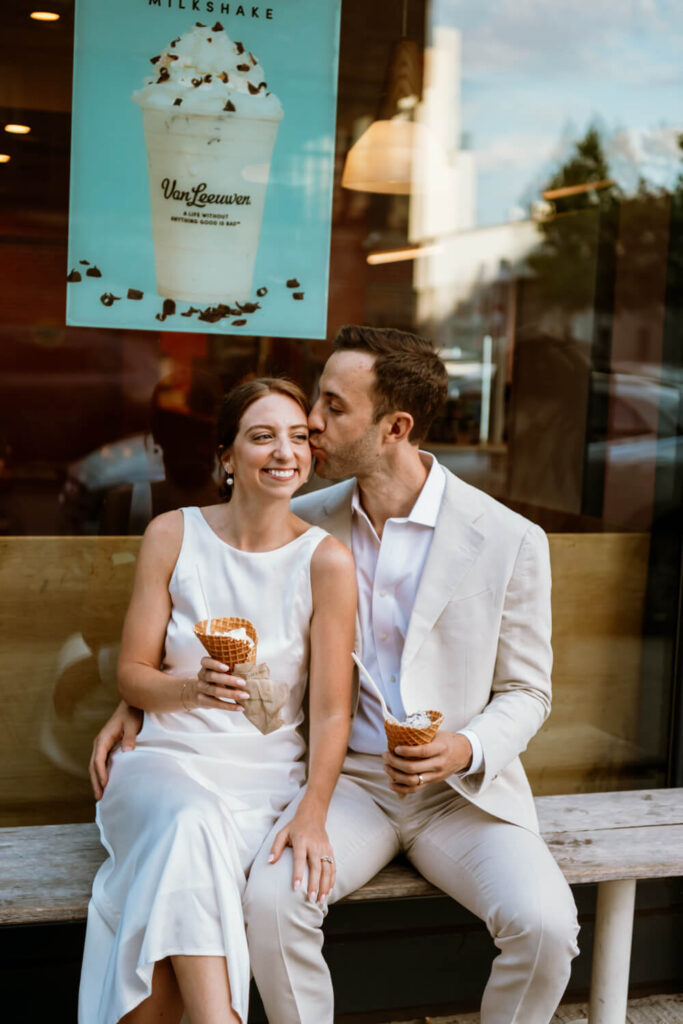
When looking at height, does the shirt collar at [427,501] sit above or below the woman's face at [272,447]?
below

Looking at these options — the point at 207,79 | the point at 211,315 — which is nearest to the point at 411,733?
the point at 211,315

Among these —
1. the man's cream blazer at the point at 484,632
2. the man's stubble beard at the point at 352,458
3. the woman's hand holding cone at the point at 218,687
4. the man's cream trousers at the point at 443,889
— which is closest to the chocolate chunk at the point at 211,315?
the man's stubble beard at the point at 352,458

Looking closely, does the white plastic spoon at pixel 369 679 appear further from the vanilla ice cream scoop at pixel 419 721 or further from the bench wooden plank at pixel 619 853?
the bench wooden plank at pixel 619 853

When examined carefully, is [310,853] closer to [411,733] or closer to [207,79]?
[411,733]

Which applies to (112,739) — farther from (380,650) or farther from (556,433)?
(556,433)

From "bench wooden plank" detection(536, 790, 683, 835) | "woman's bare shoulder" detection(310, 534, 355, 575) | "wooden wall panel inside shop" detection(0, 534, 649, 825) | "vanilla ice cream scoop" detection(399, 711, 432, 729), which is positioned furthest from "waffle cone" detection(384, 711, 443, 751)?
"wooden wall panel inside shop" detection(0, 534, 649, 825)

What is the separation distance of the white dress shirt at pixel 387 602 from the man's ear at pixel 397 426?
0.16 meters

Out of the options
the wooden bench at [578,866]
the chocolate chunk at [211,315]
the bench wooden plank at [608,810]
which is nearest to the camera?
the wooden bench at [578,866]

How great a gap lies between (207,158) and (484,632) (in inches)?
63.7

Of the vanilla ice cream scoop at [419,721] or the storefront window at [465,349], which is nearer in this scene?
the vanilla ice cream scoop at [419,721]

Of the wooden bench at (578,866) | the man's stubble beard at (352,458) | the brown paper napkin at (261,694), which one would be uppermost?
the man's stubble beard at (352,458)

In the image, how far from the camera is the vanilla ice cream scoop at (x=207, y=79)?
130 inches

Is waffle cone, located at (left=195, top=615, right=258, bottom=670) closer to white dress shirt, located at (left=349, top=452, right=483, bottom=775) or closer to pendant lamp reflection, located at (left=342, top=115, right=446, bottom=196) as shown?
white dress shirt, located at (left=349, top=452, right=483, bottom=775)

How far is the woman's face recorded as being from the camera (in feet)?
9.37
